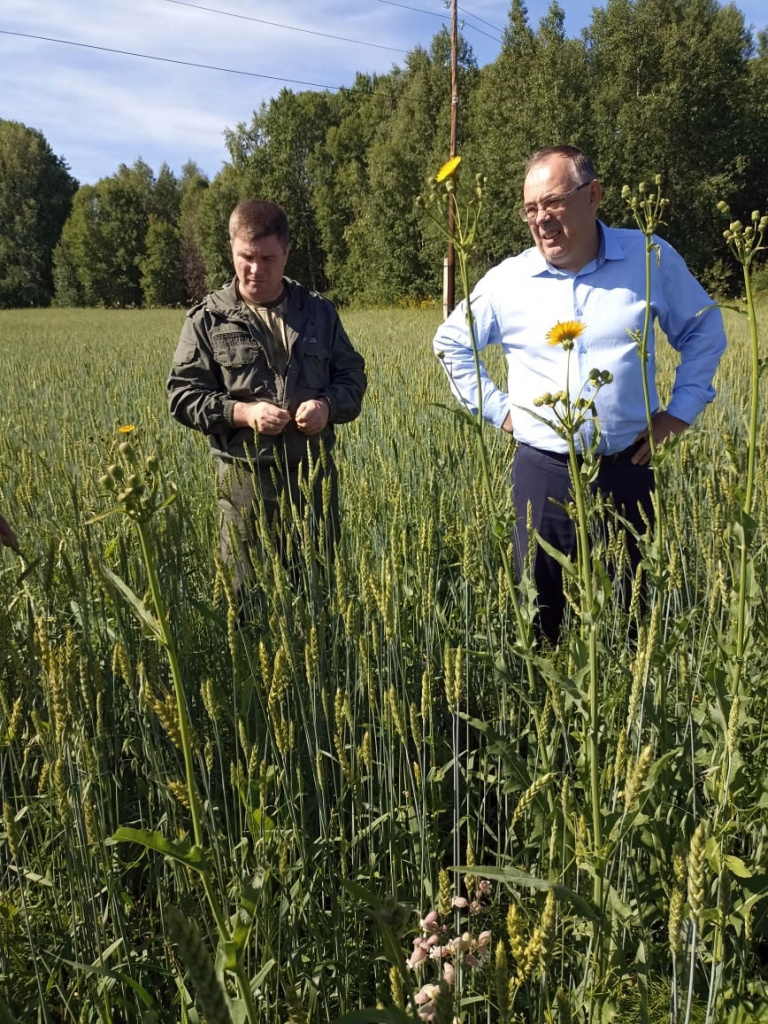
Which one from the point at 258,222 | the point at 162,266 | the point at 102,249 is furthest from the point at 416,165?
the point at 258,222

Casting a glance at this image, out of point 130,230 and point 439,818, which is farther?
point 130,230

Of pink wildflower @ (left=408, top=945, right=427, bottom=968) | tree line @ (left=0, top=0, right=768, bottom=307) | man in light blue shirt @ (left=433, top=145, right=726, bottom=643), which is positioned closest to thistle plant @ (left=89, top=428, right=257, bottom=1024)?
pink wildflower @ (left=408, top=945, right=427, bottom=968)

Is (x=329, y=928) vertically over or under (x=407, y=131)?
under

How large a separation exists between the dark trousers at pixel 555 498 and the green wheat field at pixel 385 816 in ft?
0.72

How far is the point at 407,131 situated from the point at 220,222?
489 inches

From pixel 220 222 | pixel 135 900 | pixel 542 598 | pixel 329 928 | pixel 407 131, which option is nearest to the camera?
pixel 329 928

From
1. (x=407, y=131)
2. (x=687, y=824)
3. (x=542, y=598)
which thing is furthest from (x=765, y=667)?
(x=407, y=131)

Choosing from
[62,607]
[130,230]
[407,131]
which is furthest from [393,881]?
[130,230]

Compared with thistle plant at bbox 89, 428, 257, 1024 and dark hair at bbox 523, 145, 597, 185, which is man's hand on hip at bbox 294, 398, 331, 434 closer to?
dark hair at bbox 523, 145, 597, 185

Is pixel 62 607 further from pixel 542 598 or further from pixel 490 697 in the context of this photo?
pixel 542 598

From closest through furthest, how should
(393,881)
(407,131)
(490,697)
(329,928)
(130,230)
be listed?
(393,881)
(329,928)
(490,697)
(407,131)
(130,230)

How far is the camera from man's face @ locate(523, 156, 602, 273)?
5.86ft

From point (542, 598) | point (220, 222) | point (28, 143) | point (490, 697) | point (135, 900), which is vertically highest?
point (28, 143)

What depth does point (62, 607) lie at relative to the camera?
1792 mm
